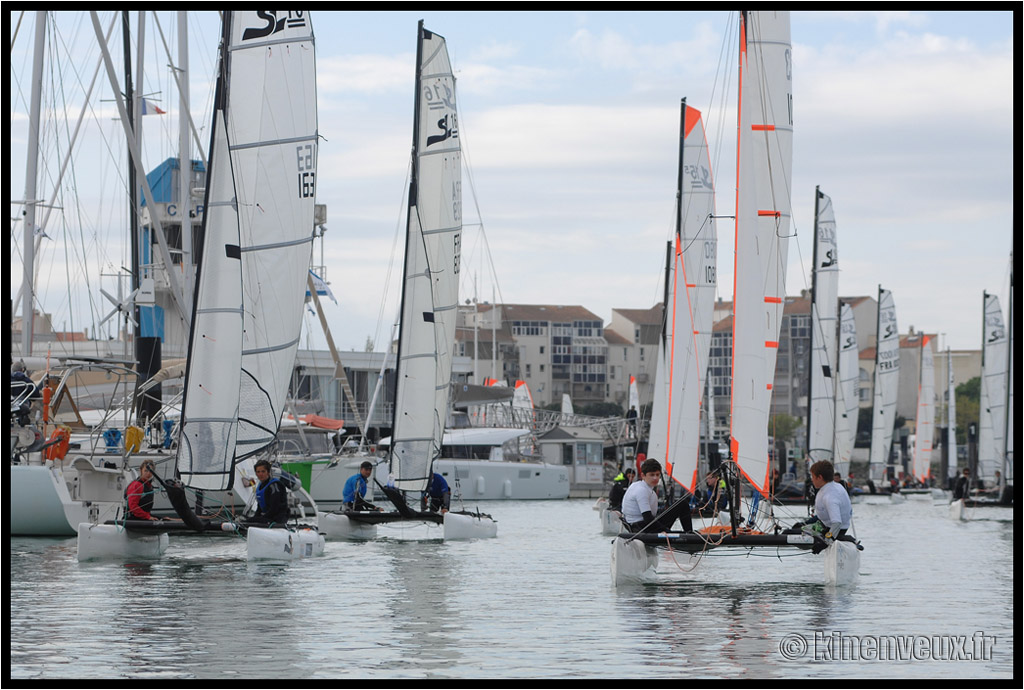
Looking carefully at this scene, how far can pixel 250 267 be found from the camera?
2211 centimetres

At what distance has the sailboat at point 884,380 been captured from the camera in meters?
59.2

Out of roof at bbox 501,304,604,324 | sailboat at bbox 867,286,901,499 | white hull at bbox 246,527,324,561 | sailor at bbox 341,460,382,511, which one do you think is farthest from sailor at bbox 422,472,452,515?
roof at bbox 501,304,604,324

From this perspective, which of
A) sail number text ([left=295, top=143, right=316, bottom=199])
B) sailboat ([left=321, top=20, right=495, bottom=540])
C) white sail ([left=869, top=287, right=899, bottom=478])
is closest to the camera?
sail number text ([left=295, top=143, right=316, bottom=199])

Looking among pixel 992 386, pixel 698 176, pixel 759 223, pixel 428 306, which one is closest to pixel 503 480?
pixel 992 386

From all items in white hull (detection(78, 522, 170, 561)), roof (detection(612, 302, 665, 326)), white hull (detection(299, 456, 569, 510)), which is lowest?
white hull (detection(299, 456, 569, 510))

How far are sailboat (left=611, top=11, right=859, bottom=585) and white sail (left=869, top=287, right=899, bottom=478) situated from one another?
3868cm

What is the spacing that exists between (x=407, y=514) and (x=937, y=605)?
11.3 m

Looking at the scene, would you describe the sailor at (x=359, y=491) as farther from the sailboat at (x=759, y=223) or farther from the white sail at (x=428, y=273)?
the sailboat at (x=759, y=223)

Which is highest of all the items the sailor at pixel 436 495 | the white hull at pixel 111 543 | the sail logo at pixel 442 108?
the sail logo at pixel 442 108

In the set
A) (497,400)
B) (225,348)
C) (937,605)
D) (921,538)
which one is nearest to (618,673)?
(937,605)

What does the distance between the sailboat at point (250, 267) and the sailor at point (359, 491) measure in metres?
3.03

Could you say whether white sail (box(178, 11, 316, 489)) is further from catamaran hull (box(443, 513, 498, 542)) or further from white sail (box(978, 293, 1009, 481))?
white sail (box(978, 293, 1009, 481))

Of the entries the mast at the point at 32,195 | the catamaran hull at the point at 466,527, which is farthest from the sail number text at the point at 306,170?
the catamaran hull at the point at 466,527

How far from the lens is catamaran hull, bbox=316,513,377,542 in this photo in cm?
2466
